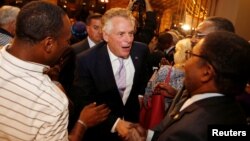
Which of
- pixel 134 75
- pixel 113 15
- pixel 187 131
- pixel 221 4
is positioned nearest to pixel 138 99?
pixel 134 75

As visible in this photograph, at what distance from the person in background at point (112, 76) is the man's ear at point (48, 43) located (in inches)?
45.9

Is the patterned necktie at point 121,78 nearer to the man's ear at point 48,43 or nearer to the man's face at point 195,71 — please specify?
the man's face at point 195,71

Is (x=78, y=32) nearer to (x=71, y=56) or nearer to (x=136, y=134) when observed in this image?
(x=71, y=56)

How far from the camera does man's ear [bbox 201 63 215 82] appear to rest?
169cm

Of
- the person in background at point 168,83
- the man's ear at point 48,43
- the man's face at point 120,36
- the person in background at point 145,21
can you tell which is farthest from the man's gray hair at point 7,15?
the man's ear at point 48,43

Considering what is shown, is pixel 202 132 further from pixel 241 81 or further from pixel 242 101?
pixel 242 101

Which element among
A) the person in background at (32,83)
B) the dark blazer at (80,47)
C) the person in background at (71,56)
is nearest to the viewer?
the person in background at (32,83)

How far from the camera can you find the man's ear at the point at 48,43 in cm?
162

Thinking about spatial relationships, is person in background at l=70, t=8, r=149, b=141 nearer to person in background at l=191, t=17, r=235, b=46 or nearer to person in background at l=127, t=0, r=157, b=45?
person in background at l=191, t=17, r=235, b=46

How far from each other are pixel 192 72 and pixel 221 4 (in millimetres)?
3986

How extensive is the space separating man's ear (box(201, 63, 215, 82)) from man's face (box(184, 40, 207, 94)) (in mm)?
18

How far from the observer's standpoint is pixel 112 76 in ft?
9.34

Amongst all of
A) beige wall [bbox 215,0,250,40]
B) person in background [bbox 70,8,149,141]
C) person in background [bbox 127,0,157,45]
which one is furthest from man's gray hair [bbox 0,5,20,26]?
beige wall [bbox 215,0,250,40]

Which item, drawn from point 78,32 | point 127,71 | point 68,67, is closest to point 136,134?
point 127,71
